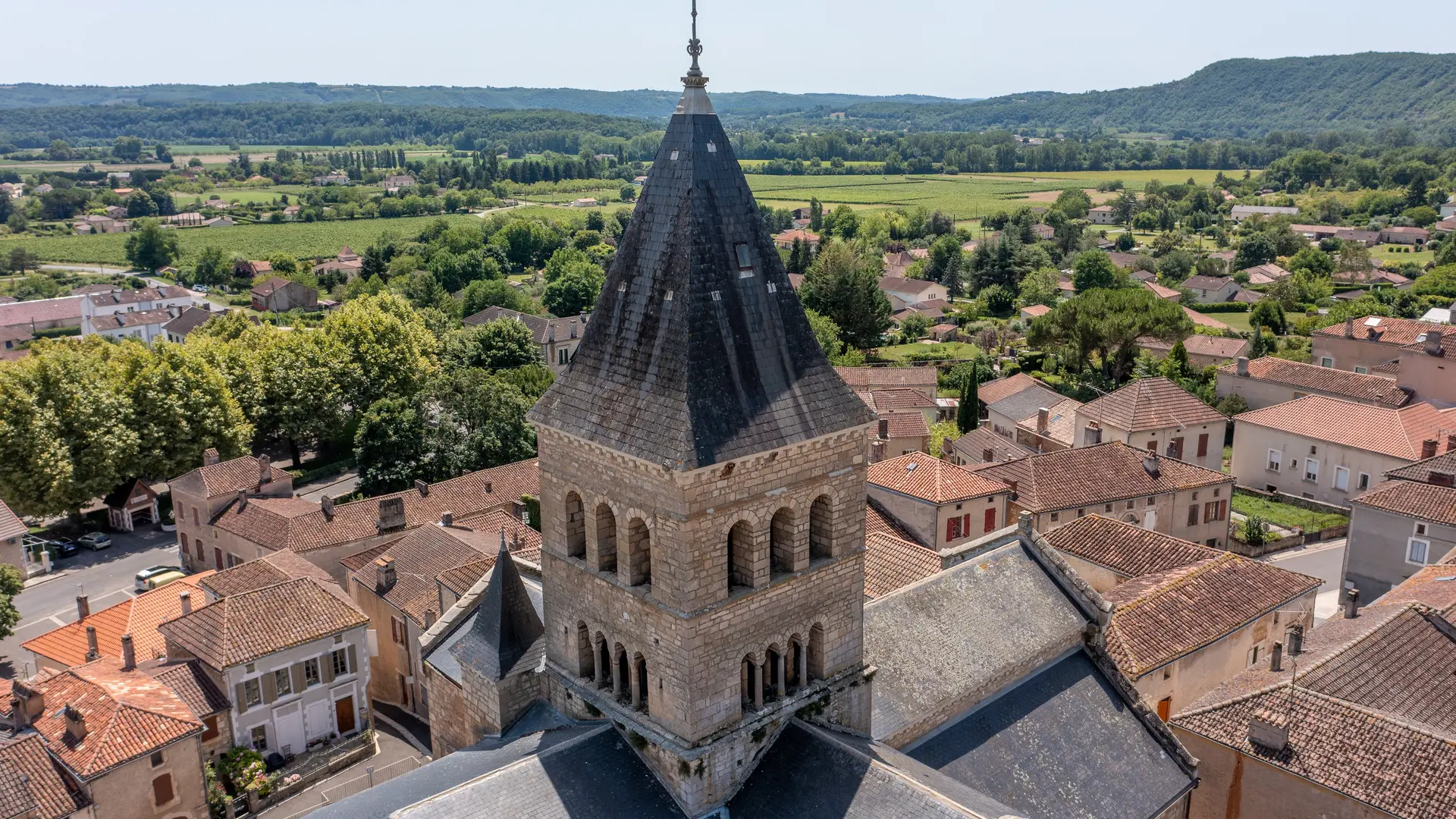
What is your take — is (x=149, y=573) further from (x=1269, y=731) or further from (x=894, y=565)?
(x=1269, y=731)

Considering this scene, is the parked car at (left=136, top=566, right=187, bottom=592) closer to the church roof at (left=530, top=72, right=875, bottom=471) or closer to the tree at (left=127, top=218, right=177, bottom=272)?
the church roof at (left=530, top=72, right=875, bottom=471)

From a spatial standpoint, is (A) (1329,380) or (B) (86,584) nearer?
(B) (86,584)

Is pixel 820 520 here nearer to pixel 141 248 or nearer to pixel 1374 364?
pixel 1374 364

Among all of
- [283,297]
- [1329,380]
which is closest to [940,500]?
[1329,380]

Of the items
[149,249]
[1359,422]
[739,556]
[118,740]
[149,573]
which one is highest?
[739,556]

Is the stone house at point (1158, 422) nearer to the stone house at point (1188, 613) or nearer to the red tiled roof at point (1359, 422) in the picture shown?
the red tiled roof at point (1359, 422)

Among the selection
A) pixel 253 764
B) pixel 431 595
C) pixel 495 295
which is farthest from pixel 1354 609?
pixel 495 295
